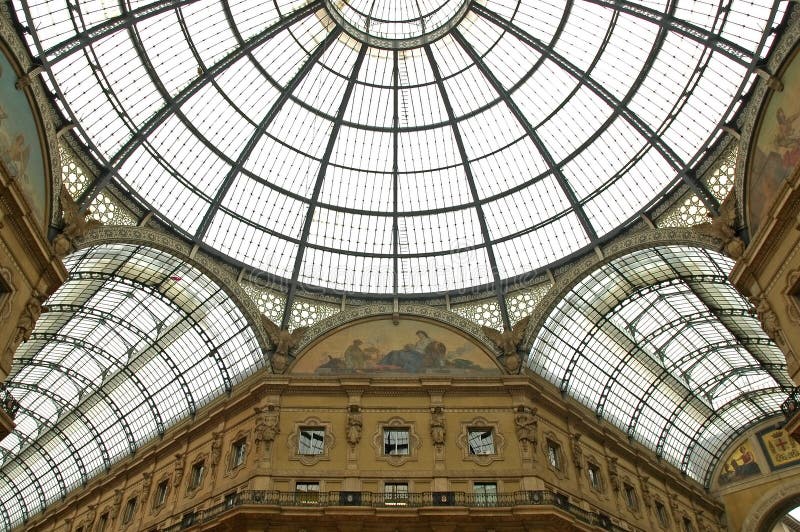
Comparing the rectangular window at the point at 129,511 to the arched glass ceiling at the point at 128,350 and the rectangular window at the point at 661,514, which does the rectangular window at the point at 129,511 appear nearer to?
the arched glass ceiling at the point at 128,350

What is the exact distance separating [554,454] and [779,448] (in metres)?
26.4

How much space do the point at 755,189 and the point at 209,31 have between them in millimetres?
25475

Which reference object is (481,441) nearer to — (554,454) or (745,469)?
(554,454)

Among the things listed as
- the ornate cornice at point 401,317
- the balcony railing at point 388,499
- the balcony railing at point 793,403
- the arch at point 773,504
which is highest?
the ornate cornice at point 401,317

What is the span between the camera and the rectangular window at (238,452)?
31953 millimetres

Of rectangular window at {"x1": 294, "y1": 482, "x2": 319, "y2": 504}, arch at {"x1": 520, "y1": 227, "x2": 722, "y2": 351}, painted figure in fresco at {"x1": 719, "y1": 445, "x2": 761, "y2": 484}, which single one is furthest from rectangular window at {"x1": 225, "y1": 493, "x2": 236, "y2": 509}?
painted figure in fresco at {"x1": 719, "y1": 445, "x2": 761, "y2": 484}

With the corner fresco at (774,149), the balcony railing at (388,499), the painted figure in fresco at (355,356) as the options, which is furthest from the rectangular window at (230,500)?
the corner fresco at (774,149)

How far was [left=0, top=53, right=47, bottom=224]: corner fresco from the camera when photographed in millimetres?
22413

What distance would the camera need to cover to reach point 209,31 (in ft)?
101

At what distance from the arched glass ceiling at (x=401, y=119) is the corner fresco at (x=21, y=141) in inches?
110

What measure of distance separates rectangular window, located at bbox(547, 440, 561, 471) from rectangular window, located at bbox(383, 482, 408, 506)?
752 centimetres

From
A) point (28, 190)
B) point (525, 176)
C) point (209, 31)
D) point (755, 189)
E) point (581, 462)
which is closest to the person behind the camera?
point (28, 190)

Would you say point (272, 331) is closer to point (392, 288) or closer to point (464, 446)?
point (392, 288)

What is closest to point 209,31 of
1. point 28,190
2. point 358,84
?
point 358,84
